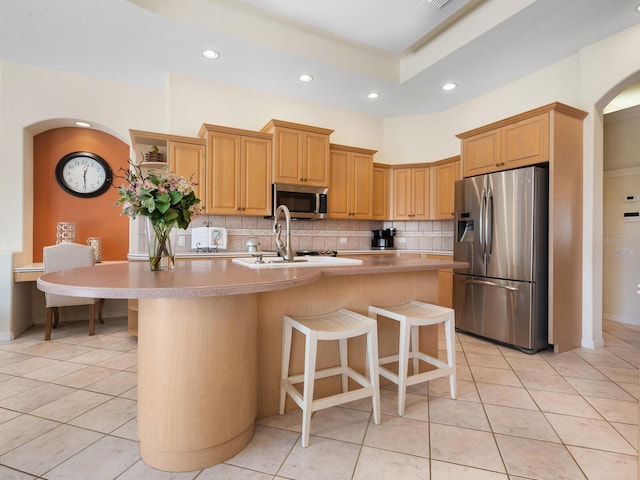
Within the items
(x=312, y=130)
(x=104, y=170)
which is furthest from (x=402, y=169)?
(x=104, y=170)

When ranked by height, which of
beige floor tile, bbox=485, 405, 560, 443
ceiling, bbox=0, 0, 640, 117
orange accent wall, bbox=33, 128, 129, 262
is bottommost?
beige floor tile, bbox=485, 405, 560, 443

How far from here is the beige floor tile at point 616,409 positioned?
1867 millimetres

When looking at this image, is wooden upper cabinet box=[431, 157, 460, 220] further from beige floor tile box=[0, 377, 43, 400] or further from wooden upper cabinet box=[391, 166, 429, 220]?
beige floor tile box=[0, 377, 43, 400]

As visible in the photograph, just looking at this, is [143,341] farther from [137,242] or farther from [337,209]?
[337,209]

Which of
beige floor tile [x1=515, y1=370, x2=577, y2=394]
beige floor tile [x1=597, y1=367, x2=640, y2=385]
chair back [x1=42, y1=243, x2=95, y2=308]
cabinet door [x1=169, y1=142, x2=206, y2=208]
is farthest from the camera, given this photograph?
cabinet door [x1=169, y1=142, x2=206, y2=208]

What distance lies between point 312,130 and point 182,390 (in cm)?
334

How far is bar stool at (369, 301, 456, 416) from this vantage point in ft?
6.15

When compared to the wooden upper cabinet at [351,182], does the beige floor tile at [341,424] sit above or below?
below

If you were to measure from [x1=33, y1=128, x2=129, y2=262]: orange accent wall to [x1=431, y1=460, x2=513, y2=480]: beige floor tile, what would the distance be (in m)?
4.16

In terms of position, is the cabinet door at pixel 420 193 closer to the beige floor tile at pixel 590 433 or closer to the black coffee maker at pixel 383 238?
the black coffee maker at pixel 383 238

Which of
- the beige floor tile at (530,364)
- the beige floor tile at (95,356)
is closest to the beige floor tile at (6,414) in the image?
the beige floor tile at (95,356)

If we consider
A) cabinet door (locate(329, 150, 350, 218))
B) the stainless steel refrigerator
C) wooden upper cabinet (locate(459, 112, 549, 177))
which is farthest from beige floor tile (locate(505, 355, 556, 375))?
cabinet door (locate(329, 150, 350, 218))

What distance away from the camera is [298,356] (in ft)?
6.41

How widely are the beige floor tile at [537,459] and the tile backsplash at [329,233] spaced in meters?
3.14
